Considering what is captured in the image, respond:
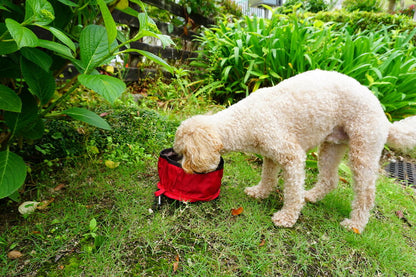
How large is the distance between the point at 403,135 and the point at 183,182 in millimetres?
1758

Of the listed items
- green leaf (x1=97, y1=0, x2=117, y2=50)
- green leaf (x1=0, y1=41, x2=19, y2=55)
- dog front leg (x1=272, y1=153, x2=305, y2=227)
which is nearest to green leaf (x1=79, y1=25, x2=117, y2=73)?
green leaf (x1=97, y1=0, x2=117, y2=50)

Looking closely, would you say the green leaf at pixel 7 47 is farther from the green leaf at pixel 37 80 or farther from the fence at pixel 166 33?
the fence at pixel 166 33

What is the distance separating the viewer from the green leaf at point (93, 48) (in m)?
1.17

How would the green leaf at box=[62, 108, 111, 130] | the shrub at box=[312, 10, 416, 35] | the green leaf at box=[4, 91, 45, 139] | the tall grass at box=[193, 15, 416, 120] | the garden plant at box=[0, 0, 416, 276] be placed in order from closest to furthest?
the garden plant at box=[0, 0, 416, 276], the green leaf at box=[4, 91, 45, 139], the green leaf at box=[62, 108, 111, 130], the tall grass at box=[193, 15, 416, 120], the shrub at box=[312, 10, 416, 35]

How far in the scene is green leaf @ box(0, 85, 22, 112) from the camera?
42.9 inches

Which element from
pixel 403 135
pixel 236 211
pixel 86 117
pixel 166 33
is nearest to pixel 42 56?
pixel 86 117

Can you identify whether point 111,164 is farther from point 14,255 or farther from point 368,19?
point 368,19

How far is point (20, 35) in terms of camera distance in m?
0.87

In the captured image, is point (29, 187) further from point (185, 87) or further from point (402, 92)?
point (402, 92)

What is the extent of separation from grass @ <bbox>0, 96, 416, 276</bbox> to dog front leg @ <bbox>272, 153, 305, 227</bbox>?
7 centimetres

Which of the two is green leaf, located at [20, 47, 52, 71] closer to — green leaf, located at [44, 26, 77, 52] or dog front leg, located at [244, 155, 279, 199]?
green leaf, located at [44, 26, 77, 52]

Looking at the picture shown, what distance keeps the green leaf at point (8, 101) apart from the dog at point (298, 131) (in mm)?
976

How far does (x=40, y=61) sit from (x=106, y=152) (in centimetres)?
133

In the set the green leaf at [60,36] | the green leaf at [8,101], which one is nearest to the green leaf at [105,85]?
the green leaf at [60,36]
